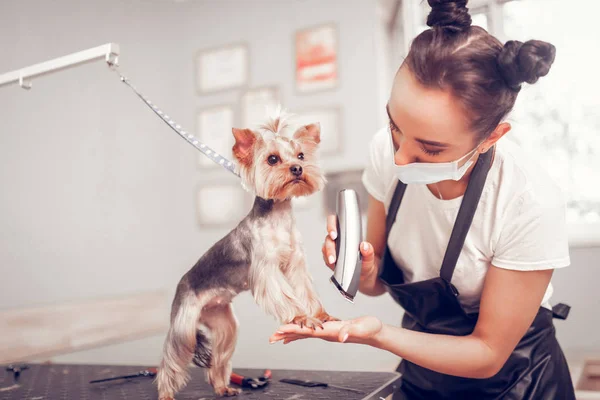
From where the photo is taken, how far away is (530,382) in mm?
1127

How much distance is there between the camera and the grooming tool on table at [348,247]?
2.83ft

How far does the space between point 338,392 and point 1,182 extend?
4.85 ft

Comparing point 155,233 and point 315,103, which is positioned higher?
point 315,103

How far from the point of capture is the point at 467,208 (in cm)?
109

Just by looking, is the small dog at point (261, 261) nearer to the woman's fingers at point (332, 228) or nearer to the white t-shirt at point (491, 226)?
the woman's fingers at point (332, 228)

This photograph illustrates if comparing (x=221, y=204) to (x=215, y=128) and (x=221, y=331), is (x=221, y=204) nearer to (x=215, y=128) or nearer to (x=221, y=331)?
(x=215, y=128)

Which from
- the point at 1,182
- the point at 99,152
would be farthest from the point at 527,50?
the point at 99,152

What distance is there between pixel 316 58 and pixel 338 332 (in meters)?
2.05

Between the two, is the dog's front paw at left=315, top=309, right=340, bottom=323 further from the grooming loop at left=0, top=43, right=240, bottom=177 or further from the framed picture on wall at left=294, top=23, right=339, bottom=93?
the framed picture on wall at left=294, top=23, right=339, bottom=93

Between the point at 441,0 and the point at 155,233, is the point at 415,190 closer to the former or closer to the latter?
the point at 441,0

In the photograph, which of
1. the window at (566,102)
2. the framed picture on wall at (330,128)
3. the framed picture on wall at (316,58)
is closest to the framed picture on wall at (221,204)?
the framed picture on wall at (330,128)

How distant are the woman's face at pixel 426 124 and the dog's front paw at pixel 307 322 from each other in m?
0.35

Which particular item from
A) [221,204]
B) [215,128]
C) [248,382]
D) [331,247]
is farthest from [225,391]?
[215,128]

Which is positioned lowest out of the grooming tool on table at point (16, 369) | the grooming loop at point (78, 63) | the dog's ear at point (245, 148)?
the grooming tool on table at point (16, 369)
